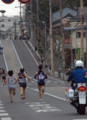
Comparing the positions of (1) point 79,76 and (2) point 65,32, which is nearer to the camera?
(1) point 79,76

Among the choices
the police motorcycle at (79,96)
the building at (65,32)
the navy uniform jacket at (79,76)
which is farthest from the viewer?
the building at (65,32)

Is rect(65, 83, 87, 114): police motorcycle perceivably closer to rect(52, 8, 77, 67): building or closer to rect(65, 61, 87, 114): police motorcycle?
rect(65, 61, 87, 114): police motorcycle

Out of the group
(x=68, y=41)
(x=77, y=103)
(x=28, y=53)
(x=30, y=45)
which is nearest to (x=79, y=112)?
(x=77, y=103)

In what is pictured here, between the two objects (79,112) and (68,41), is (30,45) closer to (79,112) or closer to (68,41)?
(68,41)

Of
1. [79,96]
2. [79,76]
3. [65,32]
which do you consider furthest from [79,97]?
A: [65,32]

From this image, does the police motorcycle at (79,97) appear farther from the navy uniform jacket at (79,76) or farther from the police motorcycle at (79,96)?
the navy uniform jacket at (79,76)

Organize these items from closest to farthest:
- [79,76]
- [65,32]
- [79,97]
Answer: [79,97], [79,76], [65,32]

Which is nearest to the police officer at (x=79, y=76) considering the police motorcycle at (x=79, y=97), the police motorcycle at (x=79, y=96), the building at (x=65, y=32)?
the police motorcycle at (x=79, y=96)

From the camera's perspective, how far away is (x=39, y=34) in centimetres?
11244

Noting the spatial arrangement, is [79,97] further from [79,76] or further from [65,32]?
[65,32]

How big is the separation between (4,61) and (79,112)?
83.0m

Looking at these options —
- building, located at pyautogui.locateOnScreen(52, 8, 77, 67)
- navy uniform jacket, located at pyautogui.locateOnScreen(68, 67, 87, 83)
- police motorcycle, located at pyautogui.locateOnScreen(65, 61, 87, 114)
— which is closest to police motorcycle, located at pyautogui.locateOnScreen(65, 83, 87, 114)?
police motorcycle, located at pyautogui.locateOnScreen(65, 61, 87, 114)

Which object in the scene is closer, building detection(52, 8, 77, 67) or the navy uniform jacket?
the navy uniform jacket

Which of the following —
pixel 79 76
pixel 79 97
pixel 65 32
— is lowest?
pixel 65 32
